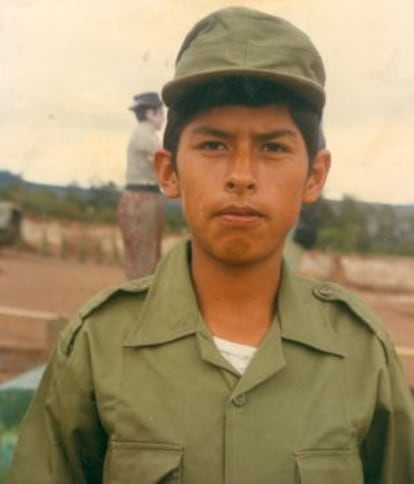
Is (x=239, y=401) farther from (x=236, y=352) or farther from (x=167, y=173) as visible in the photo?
(x=167, y=173)

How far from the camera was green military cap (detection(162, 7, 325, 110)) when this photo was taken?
1.65 m

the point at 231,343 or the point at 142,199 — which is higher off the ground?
the point at 142,199

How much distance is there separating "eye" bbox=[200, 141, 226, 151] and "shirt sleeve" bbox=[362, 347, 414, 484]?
50 centimetres

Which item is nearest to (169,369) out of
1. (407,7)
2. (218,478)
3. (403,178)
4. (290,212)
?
(218,478)

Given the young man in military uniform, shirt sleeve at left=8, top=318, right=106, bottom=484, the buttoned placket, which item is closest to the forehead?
the young man in military uniform

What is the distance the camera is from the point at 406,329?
220 cm

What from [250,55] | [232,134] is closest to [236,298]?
[232,134]

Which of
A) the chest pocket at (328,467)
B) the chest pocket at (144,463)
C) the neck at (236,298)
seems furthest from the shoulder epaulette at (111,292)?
the chest pocket at (328,467)

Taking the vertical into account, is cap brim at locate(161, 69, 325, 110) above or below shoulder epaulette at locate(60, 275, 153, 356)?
above

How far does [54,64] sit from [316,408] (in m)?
0.95

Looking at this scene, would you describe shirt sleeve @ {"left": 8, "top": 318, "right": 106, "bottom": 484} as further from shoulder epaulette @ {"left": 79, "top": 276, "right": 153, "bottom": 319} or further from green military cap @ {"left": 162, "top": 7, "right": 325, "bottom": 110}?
green military cap @ {"left": 162, "top": 7, "right": 325, "bottom": 110}

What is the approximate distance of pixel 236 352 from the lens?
1739 millimetres

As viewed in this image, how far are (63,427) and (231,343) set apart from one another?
0.33 m

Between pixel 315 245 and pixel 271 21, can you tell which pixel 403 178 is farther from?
pixel 271 21
